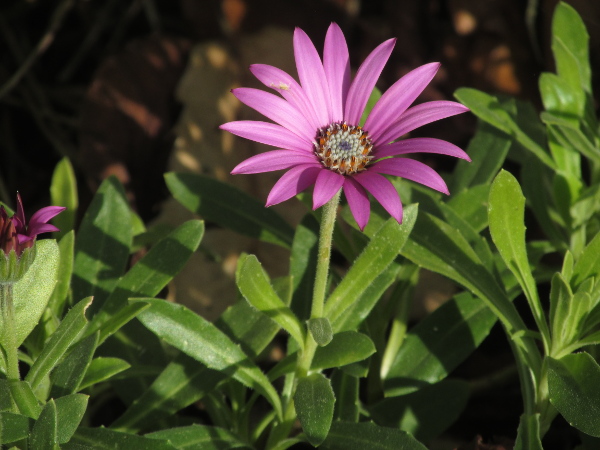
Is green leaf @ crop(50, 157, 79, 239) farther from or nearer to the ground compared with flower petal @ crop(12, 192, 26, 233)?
nearer to the ground

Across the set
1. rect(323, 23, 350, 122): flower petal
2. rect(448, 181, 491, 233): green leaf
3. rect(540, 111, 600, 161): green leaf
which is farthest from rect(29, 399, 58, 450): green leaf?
rect(540, 111, 600, 161): green leaf

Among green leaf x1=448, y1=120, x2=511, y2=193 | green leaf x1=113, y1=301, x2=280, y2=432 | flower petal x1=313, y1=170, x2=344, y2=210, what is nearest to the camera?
flower petal x1=313, y1=170, x2=344, y2=210

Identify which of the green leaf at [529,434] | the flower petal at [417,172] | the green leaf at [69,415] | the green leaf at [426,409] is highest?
the flower petal at [417,172]

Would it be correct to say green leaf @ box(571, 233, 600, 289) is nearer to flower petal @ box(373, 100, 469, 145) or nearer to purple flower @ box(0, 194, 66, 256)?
flower petal @ box(373, 100, 469, 145)

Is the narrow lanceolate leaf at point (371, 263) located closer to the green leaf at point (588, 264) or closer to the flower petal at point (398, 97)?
the flower petal at point (398, 97)

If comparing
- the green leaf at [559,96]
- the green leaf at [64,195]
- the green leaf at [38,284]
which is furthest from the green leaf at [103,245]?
the green leaf at [559,96]

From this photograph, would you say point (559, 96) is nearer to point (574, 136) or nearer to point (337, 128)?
point (574, 136)

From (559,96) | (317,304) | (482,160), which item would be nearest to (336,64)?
(317,304)
